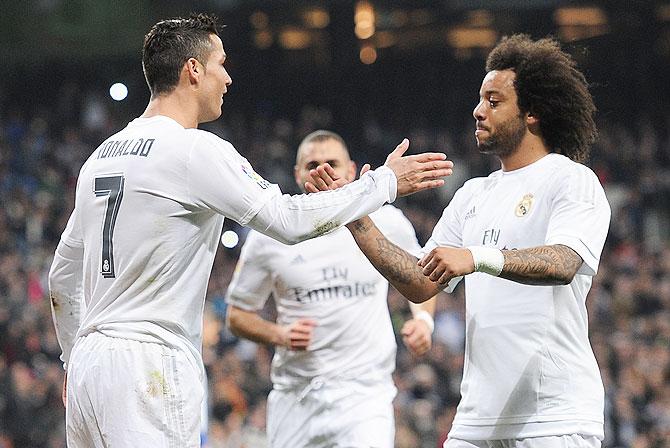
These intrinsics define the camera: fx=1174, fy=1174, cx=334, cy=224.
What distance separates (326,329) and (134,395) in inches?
100

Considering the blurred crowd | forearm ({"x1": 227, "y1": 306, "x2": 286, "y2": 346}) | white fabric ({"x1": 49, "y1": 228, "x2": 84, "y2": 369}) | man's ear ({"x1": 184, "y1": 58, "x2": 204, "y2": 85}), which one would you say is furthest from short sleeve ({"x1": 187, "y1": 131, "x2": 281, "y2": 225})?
the blurred crowd

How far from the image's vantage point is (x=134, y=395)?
177 inches

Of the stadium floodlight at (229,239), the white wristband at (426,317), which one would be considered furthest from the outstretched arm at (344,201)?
the stadium floodlight at (229,239)

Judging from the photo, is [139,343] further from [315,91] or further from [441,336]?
[315,91]

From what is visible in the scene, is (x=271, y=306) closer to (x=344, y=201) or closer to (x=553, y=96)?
(x=553, y=96)

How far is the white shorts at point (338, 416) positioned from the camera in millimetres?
6797

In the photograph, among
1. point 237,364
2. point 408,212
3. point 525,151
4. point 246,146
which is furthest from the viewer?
point 246,146

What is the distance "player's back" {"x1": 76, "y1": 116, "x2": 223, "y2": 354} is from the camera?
15.0ft

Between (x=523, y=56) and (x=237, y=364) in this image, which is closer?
(x=523, y=56)

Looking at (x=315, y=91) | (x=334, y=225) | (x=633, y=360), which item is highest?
(x=315, y=91)

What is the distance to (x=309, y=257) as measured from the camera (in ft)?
23.4

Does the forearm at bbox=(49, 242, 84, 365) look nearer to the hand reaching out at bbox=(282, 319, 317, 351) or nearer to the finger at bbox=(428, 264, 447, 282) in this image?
the finger at bbox=(428, 264, 447, 282)

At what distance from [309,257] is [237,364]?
6.01m

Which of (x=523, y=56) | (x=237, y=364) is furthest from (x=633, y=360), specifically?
(x=523, y=56)
